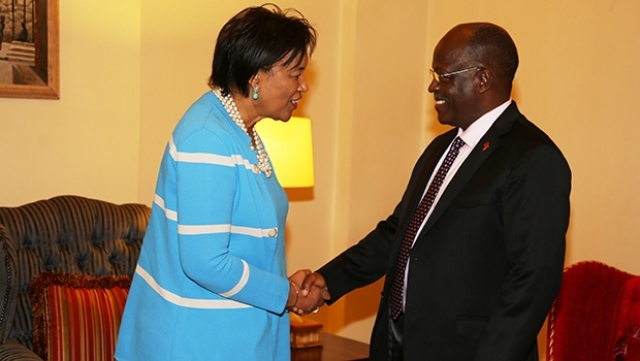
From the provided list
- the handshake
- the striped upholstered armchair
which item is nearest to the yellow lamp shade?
the striped upholstered armchair

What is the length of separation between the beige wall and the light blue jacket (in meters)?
1.37

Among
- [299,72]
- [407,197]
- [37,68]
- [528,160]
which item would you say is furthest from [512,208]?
[37,68]

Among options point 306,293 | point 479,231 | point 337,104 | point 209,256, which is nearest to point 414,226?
point 479,231

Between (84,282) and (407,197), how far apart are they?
1.18 meters

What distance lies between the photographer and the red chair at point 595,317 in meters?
2.53

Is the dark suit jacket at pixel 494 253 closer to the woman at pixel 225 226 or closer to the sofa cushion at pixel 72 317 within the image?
the woman at pixel 225 226

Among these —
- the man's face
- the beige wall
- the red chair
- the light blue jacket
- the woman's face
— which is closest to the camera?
the light blue jacket

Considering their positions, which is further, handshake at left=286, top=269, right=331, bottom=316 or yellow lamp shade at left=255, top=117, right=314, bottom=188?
yellow lamp shade at left=255, top=117, right=314, bottom=188

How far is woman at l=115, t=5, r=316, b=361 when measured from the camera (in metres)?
1.85

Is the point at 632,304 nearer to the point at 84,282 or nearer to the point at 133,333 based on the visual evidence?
the point at 133,333

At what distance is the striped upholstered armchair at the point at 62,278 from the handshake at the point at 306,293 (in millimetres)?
745

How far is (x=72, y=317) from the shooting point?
2.68m

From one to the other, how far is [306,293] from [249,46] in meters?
0.75

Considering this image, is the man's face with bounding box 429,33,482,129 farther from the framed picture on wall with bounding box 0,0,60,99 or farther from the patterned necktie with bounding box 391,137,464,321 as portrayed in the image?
the framed picture on wall with bounding box 0,0,60,99
